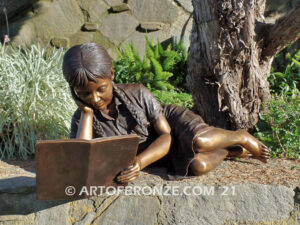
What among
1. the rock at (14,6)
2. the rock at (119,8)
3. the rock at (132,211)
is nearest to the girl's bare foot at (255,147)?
the rock at (132,211)

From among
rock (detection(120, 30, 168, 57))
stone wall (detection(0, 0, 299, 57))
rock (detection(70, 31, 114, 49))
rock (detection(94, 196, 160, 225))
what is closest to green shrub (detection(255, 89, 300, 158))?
rock (detection(94, 196, 160, 225))

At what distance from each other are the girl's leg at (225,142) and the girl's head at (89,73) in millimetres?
790

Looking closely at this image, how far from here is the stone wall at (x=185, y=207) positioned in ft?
8.55

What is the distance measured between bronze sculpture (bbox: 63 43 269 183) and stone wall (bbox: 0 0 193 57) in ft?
14.6

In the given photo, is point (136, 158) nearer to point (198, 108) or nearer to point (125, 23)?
point (198, 108)

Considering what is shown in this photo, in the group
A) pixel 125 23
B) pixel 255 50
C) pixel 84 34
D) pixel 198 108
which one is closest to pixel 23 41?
pixel 84 34

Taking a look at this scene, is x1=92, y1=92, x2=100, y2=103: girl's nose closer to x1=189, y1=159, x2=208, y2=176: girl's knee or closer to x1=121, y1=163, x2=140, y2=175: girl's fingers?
x1=121, y1=163, x2=140, y2=175: girl's fingers

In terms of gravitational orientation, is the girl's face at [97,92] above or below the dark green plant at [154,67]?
above

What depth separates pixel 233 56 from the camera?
3.44 metres

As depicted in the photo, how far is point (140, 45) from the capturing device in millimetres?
7324

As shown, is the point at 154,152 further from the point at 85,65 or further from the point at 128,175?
the point at 85,65

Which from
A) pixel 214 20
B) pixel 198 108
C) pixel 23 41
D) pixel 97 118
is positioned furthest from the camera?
pixel 23 41

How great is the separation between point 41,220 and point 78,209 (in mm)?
294

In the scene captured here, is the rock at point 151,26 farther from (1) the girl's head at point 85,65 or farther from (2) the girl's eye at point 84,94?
(2) the girl's eye at point 84,94
